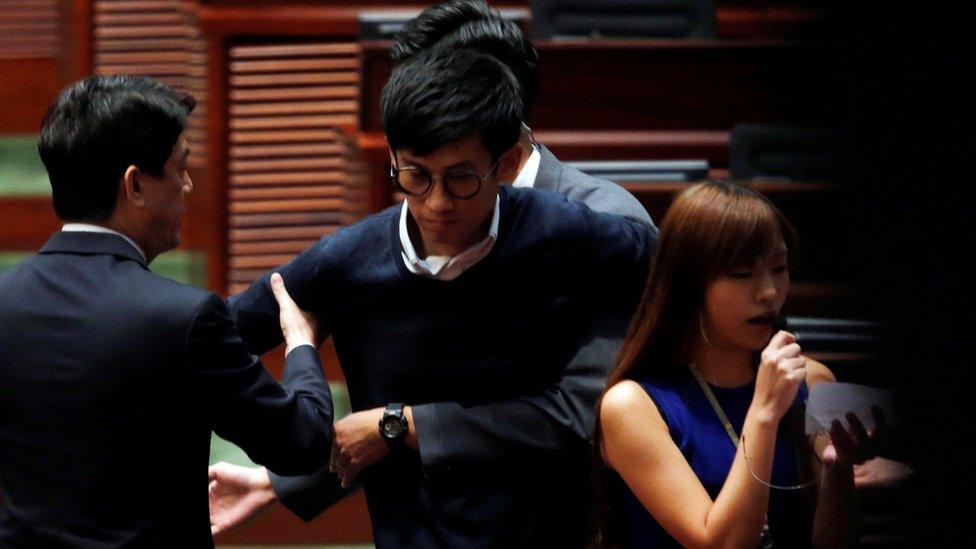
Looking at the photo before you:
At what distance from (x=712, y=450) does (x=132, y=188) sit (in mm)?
564

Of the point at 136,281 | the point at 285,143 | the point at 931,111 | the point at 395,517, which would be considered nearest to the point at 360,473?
the point at 395,517

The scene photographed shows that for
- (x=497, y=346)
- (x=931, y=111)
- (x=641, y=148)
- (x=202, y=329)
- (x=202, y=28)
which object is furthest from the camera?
(x=202, y=28)

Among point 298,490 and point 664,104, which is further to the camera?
point 664,104

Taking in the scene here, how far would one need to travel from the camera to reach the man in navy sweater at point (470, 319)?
120cm

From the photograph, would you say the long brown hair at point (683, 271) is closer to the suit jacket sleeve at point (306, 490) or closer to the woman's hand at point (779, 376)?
the woman's hand at point (779, 376)

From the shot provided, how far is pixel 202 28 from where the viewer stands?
3.10 metres

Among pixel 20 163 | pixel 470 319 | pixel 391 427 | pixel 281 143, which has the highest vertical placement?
pixel 470 319

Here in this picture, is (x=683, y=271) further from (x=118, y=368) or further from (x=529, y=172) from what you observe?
(x=118, y=368)

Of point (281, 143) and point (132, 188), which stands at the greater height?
point (132, 188)

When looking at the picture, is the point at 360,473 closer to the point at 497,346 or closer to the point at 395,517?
the point at 395,517

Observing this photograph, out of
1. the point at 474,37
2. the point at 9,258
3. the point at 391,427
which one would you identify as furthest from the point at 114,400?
the point at 9,258

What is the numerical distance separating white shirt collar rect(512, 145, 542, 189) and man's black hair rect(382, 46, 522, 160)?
0.60ft

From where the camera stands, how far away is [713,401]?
Answer: 1130mm

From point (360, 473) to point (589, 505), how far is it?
0.76ft
